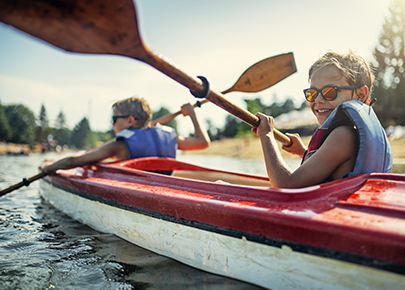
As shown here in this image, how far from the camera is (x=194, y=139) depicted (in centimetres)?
399

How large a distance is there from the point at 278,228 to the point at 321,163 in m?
0.43

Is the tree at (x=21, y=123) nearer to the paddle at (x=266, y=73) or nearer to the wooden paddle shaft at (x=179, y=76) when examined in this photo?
the paddle at (x=266, y=73)

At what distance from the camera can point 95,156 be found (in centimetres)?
318

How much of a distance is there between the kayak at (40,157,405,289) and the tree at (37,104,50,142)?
70050 mm

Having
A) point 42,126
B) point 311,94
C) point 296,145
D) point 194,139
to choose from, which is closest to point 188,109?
point 194,139

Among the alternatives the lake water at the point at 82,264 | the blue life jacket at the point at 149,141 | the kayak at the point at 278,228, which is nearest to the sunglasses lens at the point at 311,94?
the kayak at the point at 278,228

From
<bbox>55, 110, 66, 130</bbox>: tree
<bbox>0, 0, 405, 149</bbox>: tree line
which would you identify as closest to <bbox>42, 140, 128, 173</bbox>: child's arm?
<bbox>0, 0, 405, 149</bbox>: tree line

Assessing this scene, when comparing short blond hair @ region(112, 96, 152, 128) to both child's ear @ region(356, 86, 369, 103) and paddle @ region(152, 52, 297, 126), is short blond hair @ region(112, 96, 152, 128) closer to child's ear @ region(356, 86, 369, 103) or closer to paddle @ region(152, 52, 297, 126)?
paddle @ region(152, 52, 297, 126)

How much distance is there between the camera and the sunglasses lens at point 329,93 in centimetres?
175

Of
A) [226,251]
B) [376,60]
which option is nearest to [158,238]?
[226,251]

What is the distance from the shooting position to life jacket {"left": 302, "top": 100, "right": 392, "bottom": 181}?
4.78 ft

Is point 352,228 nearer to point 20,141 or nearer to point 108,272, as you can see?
point 108,272

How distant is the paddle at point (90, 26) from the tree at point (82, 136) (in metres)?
78.9

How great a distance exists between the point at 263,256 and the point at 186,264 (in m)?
0.63
